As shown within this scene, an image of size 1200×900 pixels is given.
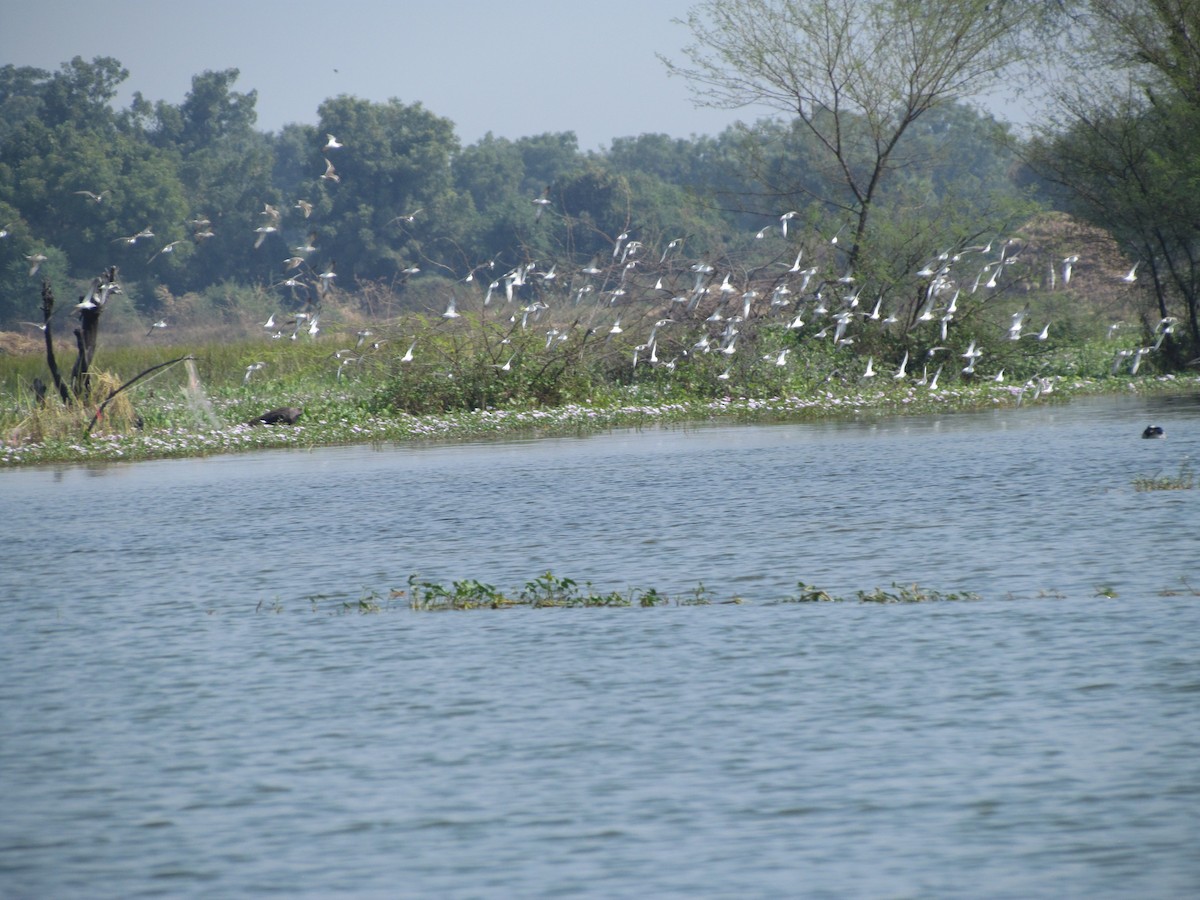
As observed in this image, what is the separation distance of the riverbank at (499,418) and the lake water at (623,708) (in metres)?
9.11

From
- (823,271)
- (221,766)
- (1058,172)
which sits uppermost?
(1058,172)

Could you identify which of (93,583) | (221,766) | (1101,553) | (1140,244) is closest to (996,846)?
(221,766)

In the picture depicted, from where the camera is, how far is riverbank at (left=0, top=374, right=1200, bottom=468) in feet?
76.9

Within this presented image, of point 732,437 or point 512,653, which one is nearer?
point 512,653

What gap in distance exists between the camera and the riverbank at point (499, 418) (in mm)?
23453

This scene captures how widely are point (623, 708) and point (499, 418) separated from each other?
62.0 ft

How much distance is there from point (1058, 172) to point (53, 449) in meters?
21.2

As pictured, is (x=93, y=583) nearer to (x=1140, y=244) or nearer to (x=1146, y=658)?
(x=1146, y=658)

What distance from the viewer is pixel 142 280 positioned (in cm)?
7312

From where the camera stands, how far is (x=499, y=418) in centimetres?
2605

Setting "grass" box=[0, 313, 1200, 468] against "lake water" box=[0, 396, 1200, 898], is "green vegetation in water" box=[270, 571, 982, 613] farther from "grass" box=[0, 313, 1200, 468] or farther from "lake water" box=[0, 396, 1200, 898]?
"grass" box=[0, 313, 1200, 468]

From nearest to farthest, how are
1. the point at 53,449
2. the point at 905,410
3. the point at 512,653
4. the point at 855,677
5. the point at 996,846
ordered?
the point at 996,846 → the point at 855,677 → the point at 512,653 → the point at 53,449 → the point at 905,410

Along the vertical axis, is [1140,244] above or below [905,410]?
above

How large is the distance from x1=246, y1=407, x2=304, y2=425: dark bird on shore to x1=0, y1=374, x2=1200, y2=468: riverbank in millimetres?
148
